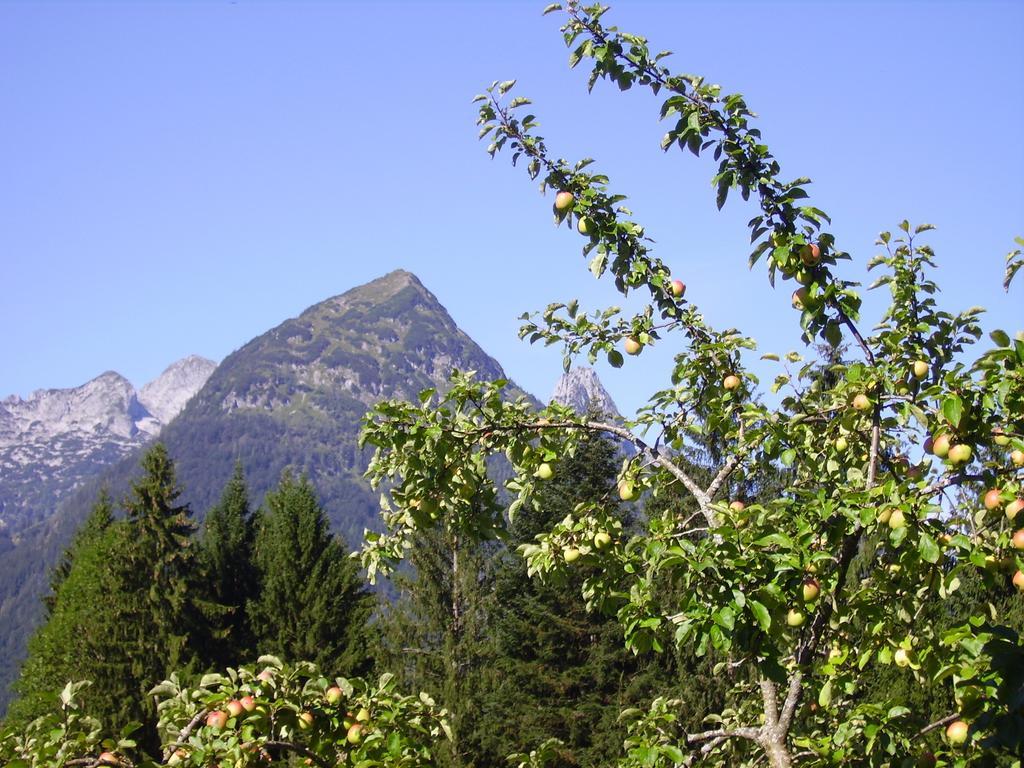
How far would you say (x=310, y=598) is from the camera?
1091 inches

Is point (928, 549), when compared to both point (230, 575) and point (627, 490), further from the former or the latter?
point (230, 575)

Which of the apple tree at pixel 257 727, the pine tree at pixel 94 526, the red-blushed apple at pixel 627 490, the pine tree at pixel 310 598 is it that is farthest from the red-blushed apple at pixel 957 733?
the pine tree at pixel 94 526

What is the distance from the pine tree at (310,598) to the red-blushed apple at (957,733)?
23.1 m

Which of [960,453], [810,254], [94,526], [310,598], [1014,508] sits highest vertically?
[94,526]

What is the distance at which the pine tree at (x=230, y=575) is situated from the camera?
29781 mm

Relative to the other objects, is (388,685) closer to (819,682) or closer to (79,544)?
(819,682)

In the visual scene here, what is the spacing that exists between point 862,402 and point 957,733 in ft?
4.56

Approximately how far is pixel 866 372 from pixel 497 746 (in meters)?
20.1

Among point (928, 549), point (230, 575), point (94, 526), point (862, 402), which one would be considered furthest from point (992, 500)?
point (94, 526)

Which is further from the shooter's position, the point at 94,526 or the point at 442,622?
the point at 94,526

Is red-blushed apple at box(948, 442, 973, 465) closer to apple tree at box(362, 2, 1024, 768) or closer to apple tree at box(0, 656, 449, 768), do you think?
apple tree at box(362, 2, 1024, 768)

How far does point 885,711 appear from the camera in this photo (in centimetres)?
418

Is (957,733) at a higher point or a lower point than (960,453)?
lower

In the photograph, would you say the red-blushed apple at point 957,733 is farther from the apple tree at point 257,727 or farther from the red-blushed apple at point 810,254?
the apple tree at point 257,727
